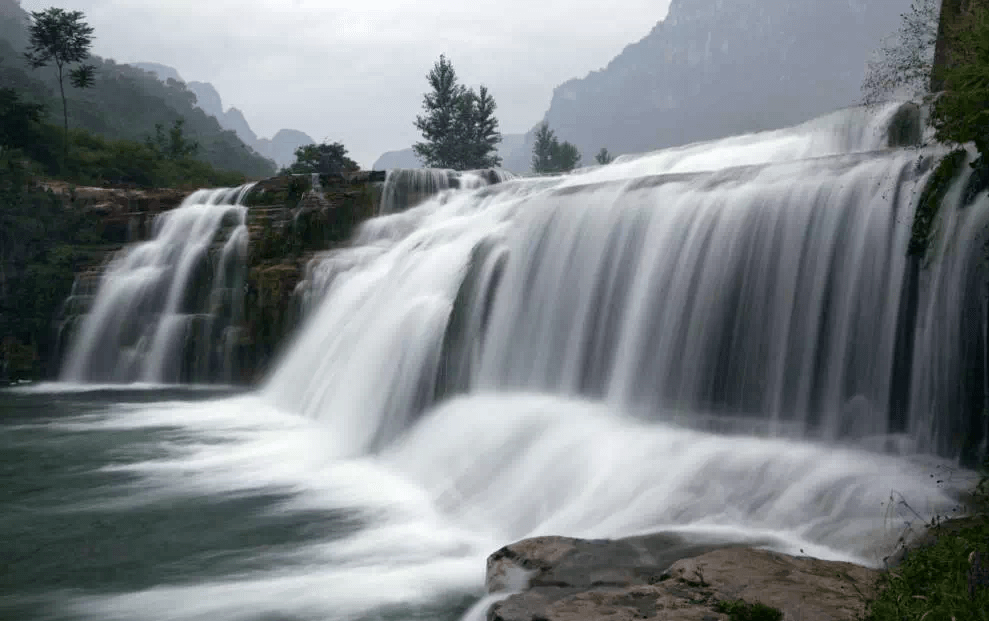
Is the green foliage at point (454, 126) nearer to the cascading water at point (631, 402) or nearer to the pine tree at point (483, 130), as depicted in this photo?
the pine tree at point (483, 130)

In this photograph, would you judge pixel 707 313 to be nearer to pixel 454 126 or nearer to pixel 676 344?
pixel 676 344

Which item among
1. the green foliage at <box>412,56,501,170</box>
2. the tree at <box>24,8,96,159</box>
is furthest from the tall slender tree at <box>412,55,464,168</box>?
the tree at <box>24,8,96,159</box>

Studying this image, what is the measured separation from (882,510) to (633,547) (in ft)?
6.23

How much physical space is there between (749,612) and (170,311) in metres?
18.6

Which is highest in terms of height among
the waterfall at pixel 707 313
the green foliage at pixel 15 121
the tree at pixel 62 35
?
the tree at pixel 62 35

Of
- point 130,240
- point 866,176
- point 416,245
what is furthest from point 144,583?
point 130,240

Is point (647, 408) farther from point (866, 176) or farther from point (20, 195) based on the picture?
point (20, 195)

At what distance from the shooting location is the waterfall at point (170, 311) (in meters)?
19.2

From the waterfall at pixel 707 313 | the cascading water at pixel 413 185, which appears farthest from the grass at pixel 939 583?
the cascading water at pixel 413 185

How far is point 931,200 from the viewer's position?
704 cm

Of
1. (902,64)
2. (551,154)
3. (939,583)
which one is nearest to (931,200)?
(902,64)

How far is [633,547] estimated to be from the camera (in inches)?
224

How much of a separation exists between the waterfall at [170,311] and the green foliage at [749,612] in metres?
16.3

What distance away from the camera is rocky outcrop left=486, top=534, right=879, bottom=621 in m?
4.36
